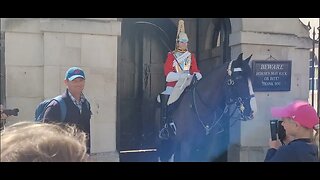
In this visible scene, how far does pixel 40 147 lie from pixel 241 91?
374 centimetres

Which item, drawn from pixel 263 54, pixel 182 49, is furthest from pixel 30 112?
pixel 263 54

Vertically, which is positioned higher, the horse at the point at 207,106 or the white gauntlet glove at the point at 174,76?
the white gauntlet glove at the point at 174,76

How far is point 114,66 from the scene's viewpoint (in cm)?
565

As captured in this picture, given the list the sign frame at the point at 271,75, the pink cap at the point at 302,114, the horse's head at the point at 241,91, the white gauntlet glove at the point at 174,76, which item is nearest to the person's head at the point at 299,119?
the pink cap at the point at 302,114

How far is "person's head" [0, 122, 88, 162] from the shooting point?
3.99ft

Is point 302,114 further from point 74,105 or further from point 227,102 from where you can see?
point 74,105

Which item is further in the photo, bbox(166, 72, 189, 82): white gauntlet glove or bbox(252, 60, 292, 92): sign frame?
bbox(252, 60, 292, 92): sign frame

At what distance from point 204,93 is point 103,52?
1.59 meters

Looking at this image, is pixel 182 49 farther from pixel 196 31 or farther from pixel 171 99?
pixel 196 31

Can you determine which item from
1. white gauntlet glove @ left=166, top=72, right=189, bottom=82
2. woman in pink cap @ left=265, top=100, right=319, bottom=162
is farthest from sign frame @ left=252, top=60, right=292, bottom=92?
woman in pink cap @ left=265, top=100, right=319, bottom=162

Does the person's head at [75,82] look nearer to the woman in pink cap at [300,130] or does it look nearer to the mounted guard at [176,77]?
the mounted guard at [176,77]

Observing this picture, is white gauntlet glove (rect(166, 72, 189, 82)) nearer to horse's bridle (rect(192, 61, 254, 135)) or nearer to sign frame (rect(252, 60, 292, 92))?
horse's bridle (rect(192, 61, 254, 135))

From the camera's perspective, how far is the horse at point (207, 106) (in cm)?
476

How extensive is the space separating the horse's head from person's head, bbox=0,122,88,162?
3597 mm
